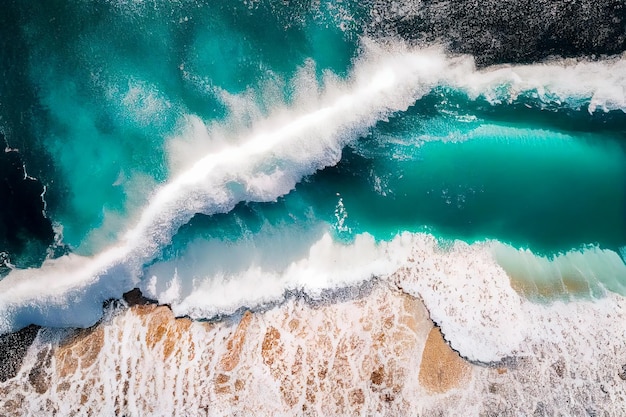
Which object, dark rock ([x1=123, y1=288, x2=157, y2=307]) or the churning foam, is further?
dark rock ([x1=123, y1=288, x2=157, y2=307])

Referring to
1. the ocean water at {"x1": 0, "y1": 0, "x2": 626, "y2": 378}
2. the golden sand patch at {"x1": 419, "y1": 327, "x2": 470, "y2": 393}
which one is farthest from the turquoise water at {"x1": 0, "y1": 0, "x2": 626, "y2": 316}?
the golden sand patch at {"x1": 419, "y1": 327, "x2": 470, "y2": 393}

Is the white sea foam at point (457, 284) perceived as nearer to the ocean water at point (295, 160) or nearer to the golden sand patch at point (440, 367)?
the ocean water at point (295, 160)

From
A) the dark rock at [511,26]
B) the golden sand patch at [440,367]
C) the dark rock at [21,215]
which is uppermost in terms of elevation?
the dark rock at [511,26]

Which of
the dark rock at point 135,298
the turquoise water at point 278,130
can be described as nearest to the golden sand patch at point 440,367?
the turquoise water at point 278,130

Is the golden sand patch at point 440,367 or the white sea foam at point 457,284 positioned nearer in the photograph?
the golden sand patch at point 440,367

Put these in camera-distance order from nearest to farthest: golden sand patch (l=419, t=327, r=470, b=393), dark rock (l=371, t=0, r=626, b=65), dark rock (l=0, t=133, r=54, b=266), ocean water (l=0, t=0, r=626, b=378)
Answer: golden sand patch (l=419, t=327, r=470, b=393)
dark rock (l=371, t=0, r=626, b=65)
ocean water (l=0, t=0, r=626, b=378)
dark rock (l=0, t=133, r=54, b=266)

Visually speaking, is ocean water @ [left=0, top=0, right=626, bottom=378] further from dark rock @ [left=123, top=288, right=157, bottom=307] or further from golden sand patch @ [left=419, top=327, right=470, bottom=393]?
golden sand patch @ [left=419, top=327, right=470, bottom=393]

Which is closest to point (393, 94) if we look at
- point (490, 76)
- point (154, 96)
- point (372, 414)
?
point (490, 76)

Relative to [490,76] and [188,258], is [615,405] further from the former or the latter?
[188,258]
